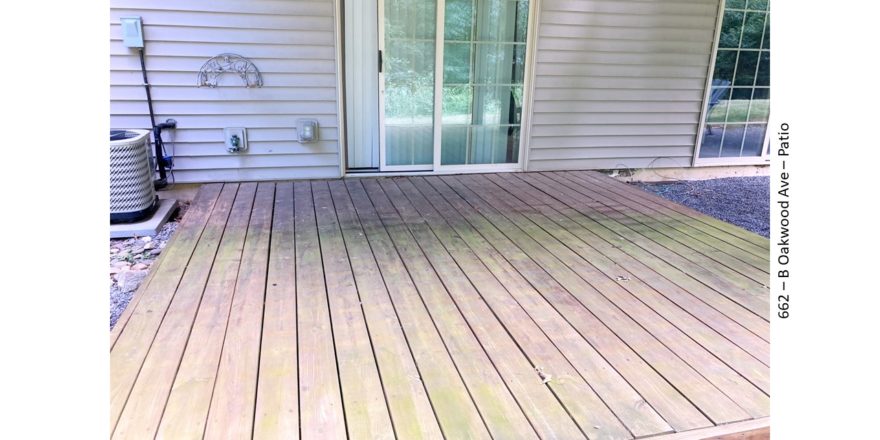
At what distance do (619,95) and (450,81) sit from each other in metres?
1.72

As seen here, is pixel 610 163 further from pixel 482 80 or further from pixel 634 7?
pixel 482 80

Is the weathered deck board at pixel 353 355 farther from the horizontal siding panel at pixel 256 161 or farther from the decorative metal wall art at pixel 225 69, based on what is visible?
the decorative metal wall art at pixel 225 69

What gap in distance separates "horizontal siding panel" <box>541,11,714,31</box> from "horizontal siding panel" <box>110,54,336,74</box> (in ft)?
6.54

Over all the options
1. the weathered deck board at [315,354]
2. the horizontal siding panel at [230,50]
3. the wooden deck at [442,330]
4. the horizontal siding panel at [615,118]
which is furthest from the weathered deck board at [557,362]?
the horizontal siding panel at [615,118]

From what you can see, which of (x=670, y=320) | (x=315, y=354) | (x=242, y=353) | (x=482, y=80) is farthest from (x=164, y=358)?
(x=482, y=80)

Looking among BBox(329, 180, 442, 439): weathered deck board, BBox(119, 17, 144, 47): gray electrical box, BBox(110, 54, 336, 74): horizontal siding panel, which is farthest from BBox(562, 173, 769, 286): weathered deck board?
BBox(119, 17, 144, 47): gray electrical box

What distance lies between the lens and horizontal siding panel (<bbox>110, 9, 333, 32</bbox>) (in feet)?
12.2

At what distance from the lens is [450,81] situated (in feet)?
14.4

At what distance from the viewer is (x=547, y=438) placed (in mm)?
1401

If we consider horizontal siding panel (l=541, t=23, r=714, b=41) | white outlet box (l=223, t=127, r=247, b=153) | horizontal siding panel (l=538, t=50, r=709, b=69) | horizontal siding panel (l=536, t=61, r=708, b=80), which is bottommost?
white outlet box (l=223, t=127, r=247, b=153)

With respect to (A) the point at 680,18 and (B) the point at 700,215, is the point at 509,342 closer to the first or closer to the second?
(B) the point at 700,215

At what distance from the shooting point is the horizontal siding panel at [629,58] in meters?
4.55

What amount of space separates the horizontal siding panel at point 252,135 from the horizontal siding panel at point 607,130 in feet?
6.25

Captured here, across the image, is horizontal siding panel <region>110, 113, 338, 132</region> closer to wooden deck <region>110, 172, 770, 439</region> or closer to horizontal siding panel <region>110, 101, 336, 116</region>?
horizontal siding panel <region>110, 101, 336, 116</region>
